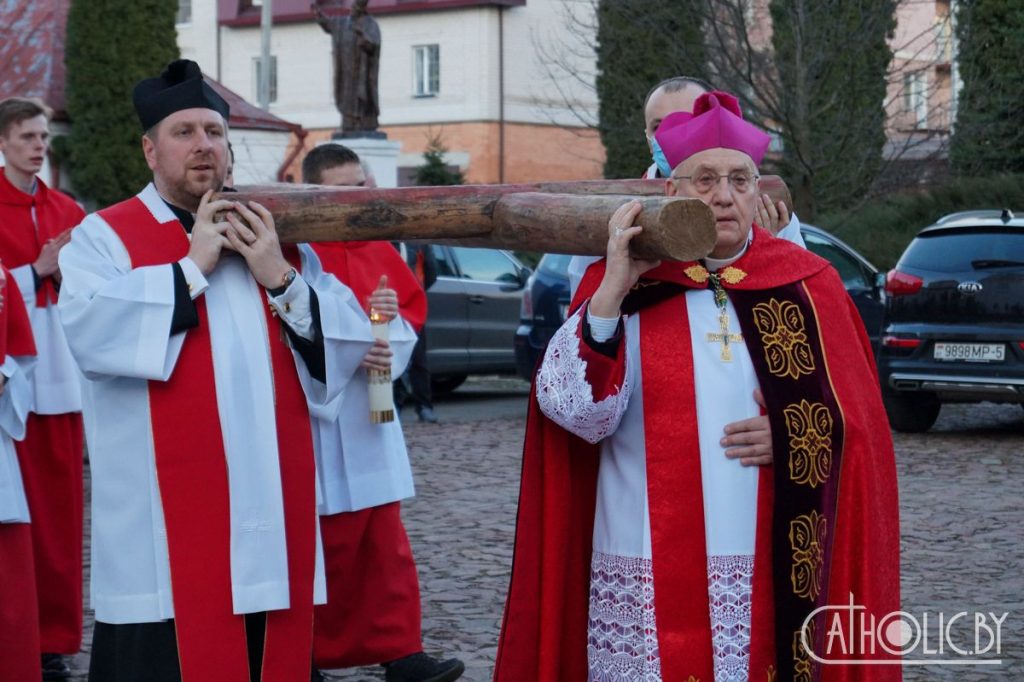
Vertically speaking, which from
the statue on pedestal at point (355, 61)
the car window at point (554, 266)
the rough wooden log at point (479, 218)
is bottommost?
the rough wooden log at point (479, 218)

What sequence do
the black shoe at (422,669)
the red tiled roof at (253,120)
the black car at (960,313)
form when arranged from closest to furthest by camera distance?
the black shoe at (422,669)
the black car at (960,313)
the red tiled roof at (253,120)

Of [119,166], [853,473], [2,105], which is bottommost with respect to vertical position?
[853,473]

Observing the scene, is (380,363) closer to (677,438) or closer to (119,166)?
(677,438)

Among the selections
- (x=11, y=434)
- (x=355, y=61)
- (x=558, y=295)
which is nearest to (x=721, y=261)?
(x=11, y=434)

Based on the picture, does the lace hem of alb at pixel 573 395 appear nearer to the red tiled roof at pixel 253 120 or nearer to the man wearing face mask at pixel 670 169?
the man wearing face mask at pixel 670 169

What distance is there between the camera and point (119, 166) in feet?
93.4

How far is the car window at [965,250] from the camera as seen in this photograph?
13.3 meters

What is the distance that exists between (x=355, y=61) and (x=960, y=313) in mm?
10905

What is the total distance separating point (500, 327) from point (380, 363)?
10.7m

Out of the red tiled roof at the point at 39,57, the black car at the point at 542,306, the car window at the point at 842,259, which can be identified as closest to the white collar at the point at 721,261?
the black car at the point at 542,306

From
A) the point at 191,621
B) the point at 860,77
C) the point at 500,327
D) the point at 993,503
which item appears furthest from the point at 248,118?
the point at 191,621

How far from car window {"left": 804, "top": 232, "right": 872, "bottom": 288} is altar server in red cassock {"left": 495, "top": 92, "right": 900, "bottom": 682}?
10915 millimetres

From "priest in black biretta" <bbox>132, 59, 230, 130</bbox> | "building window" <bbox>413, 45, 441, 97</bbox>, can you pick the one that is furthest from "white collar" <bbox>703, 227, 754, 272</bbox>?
"building window" <bbox>413, 45, 441, 97</bbox>

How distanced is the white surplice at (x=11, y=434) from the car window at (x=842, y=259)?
978 cm
